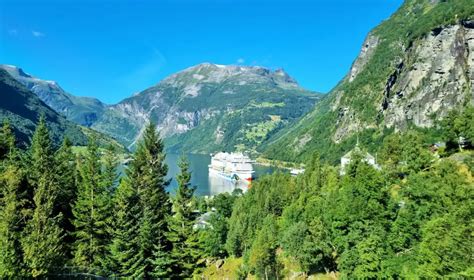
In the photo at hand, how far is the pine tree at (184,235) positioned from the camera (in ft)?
134

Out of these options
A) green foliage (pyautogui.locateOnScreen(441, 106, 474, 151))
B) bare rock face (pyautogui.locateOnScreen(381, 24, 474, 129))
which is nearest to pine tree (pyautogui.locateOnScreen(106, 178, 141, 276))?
green foliage (pyautogui.locateOnScreen(441, 106, 474, 151))

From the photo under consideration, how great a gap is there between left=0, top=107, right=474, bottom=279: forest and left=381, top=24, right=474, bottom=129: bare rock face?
4271 inches

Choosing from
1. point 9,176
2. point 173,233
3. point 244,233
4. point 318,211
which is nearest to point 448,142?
point 318,211

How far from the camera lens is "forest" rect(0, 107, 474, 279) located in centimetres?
3322

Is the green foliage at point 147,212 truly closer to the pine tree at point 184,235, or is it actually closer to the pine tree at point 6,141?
the pine tree at point 184,235

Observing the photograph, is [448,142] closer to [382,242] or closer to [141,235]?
[382,242]

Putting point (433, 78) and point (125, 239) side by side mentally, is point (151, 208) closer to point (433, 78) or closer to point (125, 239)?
point (125, 239)

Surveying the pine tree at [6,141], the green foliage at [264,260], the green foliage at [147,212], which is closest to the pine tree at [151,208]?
the green foliage at [147,212]

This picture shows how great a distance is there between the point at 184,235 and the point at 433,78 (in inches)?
6190

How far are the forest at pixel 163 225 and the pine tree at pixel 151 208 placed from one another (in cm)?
11

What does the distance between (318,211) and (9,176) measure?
4005cm

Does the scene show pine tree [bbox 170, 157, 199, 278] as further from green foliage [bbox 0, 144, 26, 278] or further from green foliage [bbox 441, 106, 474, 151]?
green foliage [bbox 441, 106, 474, 151]

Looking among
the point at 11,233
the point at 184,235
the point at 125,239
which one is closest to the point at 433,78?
the point at 184,235

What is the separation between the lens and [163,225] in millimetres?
42531
